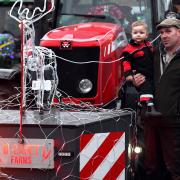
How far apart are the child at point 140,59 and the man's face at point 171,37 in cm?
37

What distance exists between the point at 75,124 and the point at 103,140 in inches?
12.2

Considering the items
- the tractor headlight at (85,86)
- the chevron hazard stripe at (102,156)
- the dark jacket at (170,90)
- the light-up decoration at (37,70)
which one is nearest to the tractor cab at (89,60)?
the tractor headlight at (85,86)

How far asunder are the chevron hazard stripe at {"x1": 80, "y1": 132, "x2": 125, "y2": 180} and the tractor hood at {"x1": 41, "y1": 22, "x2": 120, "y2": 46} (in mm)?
1866

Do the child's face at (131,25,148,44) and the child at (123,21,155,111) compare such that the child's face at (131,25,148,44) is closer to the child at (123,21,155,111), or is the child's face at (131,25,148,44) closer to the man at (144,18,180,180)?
the child at (123,21,155,111)

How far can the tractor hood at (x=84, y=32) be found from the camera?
22.7 feet

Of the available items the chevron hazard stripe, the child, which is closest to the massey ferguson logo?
the child

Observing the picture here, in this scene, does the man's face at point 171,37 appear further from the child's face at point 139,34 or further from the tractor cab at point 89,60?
the tractor cab at point 89,60

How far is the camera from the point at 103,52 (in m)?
6.80

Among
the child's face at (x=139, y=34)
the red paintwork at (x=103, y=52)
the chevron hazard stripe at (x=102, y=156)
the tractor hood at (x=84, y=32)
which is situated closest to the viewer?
the chevron hazard stripe at (x=102, y=156)

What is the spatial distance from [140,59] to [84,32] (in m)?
1.12

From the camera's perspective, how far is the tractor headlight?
6.86 meters

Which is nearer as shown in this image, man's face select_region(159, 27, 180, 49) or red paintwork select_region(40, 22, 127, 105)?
man's face select_region(159, 27, 180, 49)

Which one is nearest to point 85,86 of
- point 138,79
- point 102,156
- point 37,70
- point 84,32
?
point 84,32

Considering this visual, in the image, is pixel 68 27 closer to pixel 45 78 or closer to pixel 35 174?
pixel 45 78
